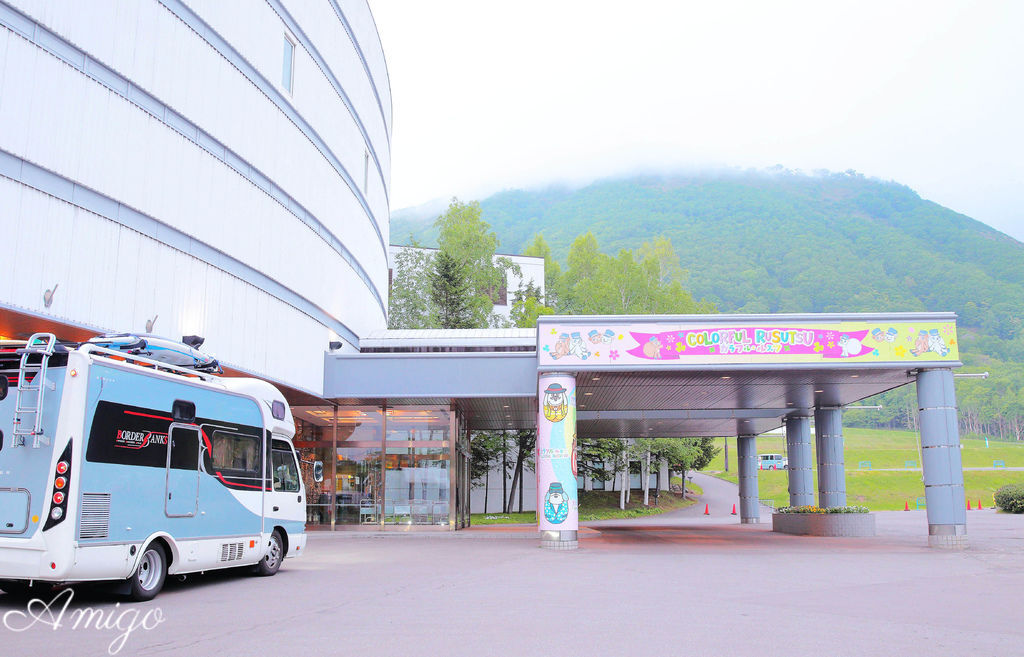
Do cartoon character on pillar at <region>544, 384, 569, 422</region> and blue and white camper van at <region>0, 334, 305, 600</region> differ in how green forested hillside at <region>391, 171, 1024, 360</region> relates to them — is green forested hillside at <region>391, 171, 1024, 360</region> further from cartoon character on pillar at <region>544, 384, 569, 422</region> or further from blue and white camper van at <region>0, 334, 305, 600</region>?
blue and white camper van at <region>0, 334, 305, 600</region>

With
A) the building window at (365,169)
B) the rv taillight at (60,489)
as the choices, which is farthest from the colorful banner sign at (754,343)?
the rv taillight at (60,489)

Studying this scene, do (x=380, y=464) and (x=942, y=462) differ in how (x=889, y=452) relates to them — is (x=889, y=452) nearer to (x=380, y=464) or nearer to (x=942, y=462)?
(x=942, y=462)

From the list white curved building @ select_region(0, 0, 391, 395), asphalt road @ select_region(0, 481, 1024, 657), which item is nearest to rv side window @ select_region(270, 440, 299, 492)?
asphalt road @ select_region(0, 481, 1024, 657)

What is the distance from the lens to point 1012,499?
124 feet

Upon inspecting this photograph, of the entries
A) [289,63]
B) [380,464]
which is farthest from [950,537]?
[289,63]

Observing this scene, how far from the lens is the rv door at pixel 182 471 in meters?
10.2

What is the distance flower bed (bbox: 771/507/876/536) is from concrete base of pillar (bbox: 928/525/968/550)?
20.7 feet

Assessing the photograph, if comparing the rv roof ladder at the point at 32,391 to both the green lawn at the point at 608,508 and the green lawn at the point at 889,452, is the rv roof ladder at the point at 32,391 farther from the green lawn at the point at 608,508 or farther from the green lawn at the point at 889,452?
the green lawn at the point at 889,452

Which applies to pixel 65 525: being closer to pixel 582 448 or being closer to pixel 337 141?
pixel 337 141

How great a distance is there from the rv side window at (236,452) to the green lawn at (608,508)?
27576 millimetres

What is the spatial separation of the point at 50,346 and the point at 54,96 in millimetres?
5865

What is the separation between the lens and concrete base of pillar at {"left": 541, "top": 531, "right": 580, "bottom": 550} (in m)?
19.0

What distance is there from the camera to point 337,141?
947 inches

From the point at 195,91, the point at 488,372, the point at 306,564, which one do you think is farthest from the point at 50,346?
the point at 488,372
